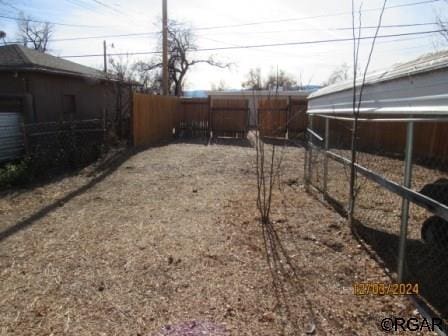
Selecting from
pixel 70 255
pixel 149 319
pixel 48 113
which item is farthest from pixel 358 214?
pixel 48 113

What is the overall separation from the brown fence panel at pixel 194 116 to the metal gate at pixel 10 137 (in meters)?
8.53

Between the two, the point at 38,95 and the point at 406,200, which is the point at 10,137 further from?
the point at 406,200

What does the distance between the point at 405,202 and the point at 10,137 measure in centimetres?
838

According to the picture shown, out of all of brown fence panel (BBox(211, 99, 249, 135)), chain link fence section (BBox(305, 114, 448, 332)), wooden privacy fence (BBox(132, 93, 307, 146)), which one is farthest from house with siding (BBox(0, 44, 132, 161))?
chain link fence section (BBox(305, 114, 448, 332))

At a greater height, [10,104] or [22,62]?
[22,62]

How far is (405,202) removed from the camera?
2.88 m

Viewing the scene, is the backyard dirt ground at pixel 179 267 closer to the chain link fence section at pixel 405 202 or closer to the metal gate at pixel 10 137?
the chain link fence section at pixel 405 202

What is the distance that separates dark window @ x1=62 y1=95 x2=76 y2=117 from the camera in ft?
38.5

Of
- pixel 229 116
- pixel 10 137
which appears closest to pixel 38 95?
pixel 10 137

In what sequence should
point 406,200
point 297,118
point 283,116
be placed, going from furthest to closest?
point 297,118 → point 283,116 → point 406,200

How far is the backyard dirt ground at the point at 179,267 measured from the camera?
253cm

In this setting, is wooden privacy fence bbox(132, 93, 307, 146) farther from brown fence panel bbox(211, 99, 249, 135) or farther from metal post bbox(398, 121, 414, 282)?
metal post bbox(398, 121, 414, 282)

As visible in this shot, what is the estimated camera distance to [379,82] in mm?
3043

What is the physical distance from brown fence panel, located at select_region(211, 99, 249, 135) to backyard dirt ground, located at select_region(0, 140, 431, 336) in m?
9.70
